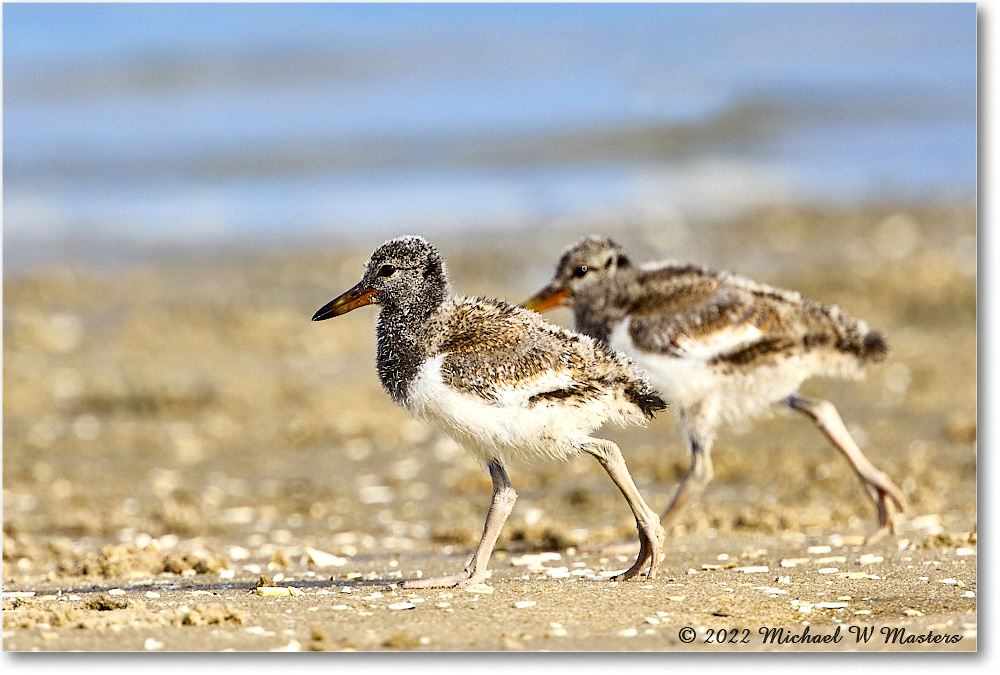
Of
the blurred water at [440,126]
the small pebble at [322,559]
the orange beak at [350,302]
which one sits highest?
the blurred water at [440,126]

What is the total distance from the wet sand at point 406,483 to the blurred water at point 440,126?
1670mm

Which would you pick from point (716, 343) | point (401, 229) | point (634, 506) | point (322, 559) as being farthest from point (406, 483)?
point (401, 229)

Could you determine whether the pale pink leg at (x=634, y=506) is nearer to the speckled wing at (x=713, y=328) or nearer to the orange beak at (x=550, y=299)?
Answer: the speckled wing at (x=713, y=328)

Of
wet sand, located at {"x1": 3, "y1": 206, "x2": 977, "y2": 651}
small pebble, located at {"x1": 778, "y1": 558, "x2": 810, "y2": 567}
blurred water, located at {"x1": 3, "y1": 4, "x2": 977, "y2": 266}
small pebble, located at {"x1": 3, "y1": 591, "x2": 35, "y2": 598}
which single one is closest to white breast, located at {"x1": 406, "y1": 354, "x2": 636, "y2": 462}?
wet sand, located at {"x1": 3, "y1": 206, "x2": 977, "y2": 651}

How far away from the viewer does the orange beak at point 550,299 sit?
22.4 feet

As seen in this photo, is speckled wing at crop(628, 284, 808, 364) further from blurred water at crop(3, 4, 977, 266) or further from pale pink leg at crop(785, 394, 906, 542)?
blurred water at crop(3, 4, 977, 266)

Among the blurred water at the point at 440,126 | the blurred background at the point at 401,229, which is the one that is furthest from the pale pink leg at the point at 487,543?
the blurred water at the point at 440,126

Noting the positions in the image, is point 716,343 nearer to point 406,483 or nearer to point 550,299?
point 550,299

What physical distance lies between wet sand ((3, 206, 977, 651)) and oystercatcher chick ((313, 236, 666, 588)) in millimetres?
526

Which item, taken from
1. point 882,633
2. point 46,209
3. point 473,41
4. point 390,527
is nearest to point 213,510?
point 390,527

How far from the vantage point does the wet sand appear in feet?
15.0

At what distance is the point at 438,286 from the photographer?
5148mm

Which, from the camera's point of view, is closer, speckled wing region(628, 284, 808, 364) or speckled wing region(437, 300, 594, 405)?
speckled wing region(437, 300, 594, 405)

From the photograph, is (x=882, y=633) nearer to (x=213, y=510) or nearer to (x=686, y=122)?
(x=213, y=510)
